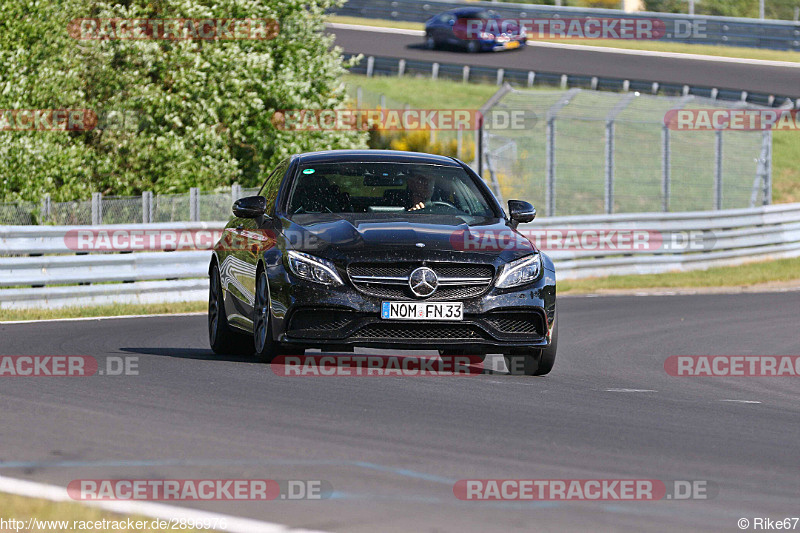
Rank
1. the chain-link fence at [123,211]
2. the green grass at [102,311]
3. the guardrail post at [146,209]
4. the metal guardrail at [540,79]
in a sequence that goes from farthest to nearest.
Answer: the metal guardrail at [540,79], the chain-link fence at [123,211], the guardrail post at [146,209], the green grass at [102,311]

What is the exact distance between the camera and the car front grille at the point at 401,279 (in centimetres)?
959

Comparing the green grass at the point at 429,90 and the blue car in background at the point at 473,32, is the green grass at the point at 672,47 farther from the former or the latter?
the green grass at the point at 429,90

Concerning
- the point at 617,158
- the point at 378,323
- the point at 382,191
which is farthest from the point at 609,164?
the point at 378,323

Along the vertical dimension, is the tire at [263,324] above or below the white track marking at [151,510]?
below

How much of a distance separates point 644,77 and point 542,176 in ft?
40.5

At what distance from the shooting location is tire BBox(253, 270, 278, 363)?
10009mm

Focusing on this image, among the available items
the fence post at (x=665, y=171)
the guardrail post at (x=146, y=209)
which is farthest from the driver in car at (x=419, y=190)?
the fence post at (x=665, y=171)

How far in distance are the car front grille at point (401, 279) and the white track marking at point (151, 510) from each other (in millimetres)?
4094

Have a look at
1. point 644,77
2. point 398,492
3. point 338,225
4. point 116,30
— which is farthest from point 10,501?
point 644,77

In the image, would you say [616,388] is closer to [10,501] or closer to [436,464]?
[436,464]

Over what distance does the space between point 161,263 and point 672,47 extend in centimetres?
3880

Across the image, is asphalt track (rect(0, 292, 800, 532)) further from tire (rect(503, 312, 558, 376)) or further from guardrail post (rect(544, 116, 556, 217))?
guardrail post (rect(544, 116, 556, 217))

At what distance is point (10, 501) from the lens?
540 cm

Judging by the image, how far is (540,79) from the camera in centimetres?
4631
